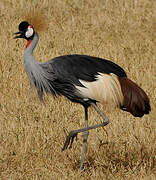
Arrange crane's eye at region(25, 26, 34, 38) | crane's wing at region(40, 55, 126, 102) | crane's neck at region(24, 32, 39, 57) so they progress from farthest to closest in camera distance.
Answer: crane's eye at region(25, 26, 34, 38), crane's neck at region(24, 32, 39, 57), crane's wing at region(40, 55, 126, 102)

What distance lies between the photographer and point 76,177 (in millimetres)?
5418

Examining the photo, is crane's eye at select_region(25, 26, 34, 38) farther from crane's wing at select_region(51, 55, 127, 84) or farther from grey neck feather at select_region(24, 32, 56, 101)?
crane's wing at select_region(51, 55, 127, 84)

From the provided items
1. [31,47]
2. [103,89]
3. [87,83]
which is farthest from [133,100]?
[31,47]

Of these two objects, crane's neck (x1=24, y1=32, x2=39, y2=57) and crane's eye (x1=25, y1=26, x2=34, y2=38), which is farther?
crane's eye (x1=25, y1=26, x2=34, y2=38)

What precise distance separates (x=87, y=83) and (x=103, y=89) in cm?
18

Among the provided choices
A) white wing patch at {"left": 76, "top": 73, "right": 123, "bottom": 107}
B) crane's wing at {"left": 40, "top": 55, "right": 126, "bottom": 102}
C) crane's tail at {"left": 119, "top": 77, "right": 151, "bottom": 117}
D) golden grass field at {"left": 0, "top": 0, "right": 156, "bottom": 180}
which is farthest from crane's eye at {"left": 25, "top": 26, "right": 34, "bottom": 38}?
crane's tail at {"left": 119, "top": 77, "right": 151, "bottom": 117}

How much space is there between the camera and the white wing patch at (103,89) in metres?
5.51

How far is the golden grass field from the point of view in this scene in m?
5.72

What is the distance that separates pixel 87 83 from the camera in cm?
552

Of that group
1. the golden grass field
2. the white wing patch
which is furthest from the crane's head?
the white wing patch

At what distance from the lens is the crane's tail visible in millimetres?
5551

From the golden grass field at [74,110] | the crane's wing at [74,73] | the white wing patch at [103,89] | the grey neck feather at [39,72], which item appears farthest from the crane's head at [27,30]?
the white wing patch at [103,89]

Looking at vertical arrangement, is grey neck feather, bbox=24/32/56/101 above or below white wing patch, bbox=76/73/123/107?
above

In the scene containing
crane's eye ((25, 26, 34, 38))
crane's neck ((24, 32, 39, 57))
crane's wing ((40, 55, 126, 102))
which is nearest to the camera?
crane's wing ((40, 55, 126, 102))
